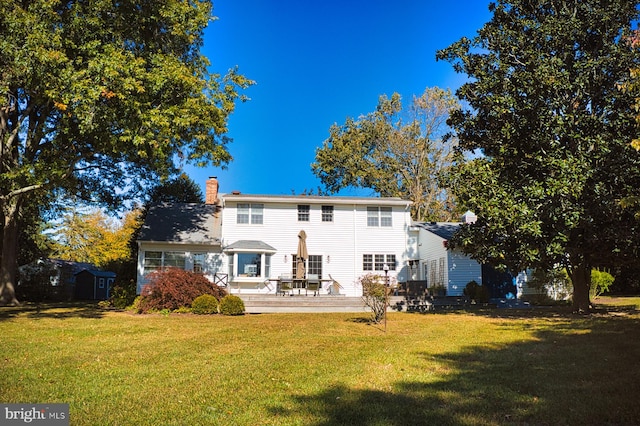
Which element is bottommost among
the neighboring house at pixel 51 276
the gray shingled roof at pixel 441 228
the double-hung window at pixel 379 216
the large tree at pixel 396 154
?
the neighboring house at pixel 51 276

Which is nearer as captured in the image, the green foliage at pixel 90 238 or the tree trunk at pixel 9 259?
the tree trunk at pixel 9 259

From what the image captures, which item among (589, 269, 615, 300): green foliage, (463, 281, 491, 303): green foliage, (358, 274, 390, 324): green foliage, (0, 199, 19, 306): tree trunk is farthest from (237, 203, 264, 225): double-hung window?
(589, 269, 615, 300): green foliage

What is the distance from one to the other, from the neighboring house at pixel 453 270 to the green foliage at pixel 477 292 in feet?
3.79

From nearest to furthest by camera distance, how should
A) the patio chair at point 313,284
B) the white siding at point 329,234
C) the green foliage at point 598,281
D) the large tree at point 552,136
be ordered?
the large tree at point 552,136 → the patio chair at point 313,284 → the green foliage at point 598,281 → the white siding at point 329,234

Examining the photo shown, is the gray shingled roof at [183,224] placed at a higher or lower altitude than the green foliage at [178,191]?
lower

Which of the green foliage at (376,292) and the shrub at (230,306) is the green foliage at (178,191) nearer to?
the shrub at (230,306)

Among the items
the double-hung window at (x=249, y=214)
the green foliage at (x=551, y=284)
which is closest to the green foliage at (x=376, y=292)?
the green foliage at (x=551, y=284)

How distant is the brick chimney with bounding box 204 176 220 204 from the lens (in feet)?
102

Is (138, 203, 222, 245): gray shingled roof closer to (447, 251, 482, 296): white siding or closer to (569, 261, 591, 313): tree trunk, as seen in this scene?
(447, 251, 482, 296): white siding

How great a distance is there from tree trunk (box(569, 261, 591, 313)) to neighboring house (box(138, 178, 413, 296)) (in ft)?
31.9

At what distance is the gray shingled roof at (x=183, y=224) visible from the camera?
25.6m

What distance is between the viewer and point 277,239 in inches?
1064

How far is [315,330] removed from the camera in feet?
42.4

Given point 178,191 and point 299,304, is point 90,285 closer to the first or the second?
point 178,191
